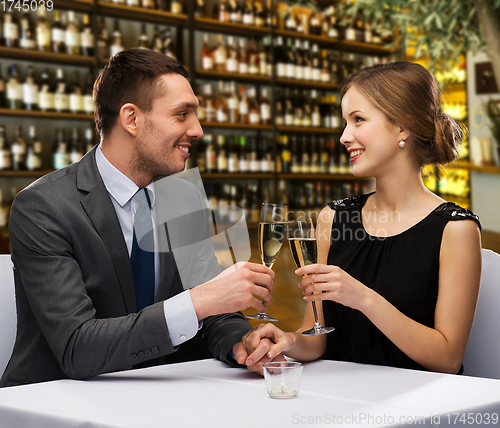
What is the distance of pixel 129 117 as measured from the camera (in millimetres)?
1449

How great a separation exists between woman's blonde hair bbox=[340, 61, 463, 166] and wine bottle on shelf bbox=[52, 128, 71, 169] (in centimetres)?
261

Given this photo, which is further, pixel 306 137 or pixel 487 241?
pixel 306 137

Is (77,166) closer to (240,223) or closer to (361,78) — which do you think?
(240,223)

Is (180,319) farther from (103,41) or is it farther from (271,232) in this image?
(103,41)

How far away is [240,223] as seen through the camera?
1187 mm

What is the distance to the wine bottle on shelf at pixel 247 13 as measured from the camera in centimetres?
435

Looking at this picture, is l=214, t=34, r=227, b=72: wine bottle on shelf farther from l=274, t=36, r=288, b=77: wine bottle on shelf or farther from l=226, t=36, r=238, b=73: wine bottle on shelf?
l=274, t=36, r=288, b=77: wine bottle on shelf

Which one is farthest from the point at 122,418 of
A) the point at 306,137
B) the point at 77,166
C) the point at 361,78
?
the point at 306,137

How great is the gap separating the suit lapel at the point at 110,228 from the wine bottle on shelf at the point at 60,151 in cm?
249

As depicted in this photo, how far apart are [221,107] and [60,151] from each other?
1.27 metres

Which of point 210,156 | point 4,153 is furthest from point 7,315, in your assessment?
point 210,156

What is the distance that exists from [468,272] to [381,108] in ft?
1.47

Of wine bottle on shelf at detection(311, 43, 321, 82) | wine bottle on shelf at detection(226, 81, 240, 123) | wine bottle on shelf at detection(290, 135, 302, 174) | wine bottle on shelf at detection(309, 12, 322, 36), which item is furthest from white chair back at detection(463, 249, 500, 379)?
wine bottle on shelf at detection(309, 12, 322, 36)

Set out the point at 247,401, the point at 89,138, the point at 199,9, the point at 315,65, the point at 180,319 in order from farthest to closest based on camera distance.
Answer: the point at 315,65 → the point at 199,9 → the point at 89,138 → the point at 180,319 → the point at 247,401
